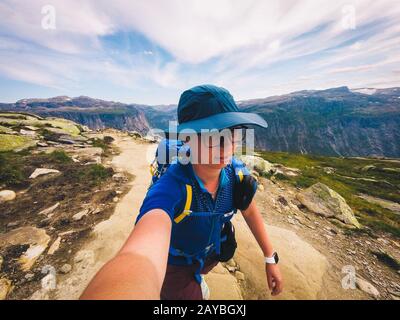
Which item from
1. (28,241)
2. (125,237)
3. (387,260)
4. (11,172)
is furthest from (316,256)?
(11,172)

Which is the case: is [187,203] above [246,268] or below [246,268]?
above

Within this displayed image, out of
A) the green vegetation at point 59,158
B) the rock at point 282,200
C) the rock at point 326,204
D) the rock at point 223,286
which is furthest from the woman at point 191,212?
the green vegetation at point 59,158

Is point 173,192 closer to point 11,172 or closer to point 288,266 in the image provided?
point 288,266

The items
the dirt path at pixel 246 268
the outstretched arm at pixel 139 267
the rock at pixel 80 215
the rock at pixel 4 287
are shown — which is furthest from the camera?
the rock at pixel 80 215

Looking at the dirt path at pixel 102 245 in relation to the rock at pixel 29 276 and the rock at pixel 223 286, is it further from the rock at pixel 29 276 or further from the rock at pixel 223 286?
the rock at pixel 223 286

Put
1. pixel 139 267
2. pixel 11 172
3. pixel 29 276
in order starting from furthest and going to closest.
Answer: pixel 11 172 → pixel 29 276 → pixel 139 267

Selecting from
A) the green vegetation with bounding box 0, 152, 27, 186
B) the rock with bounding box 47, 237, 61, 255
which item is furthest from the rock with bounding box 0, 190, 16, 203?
the rock with bounding box 47, 237, 61, 255

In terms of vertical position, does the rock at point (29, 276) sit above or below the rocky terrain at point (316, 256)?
above
